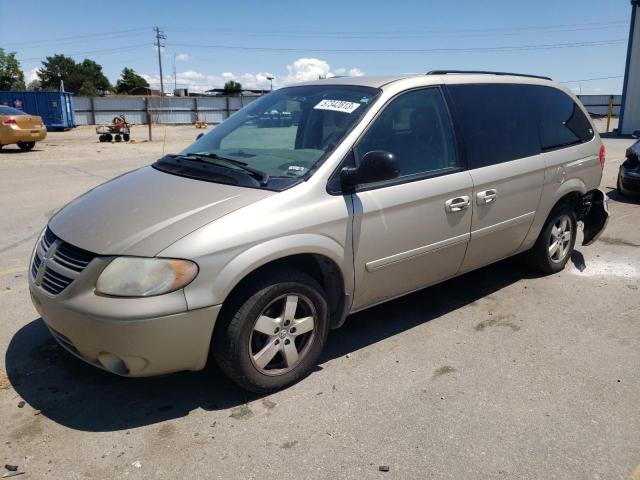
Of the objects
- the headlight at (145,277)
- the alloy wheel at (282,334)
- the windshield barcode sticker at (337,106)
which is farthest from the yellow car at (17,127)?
the alloy wheel at (282,334)

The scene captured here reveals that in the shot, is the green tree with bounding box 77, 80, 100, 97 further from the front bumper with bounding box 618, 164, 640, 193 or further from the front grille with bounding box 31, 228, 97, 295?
the front grille with bounding box 31, 228, 97, 295

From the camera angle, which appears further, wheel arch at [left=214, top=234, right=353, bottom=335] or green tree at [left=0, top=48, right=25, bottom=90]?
green tree at [left=0, top=48, right=25, bottom=90]

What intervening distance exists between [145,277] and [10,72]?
285ft

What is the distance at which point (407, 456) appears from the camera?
8.63ft

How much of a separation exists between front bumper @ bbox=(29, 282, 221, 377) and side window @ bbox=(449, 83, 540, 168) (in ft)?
7.54

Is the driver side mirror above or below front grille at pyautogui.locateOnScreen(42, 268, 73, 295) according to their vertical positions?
above

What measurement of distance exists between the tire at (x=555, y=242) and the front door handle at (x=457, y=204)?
1416mm

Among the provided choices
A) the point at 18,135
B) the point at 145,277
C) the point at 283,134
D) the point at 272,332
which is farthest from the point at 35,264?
the point at 18,135

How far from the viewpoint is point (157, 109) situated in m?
39.7

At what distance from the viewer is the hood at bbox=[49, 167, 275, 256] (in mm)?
2756

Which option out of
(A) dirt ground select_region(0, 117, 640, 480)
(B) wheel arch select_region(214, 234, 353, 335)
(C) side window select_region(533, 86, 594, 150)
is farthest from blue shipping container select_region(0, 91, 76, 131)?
(B) wheel arch select_region(214, 234, 353, 335)

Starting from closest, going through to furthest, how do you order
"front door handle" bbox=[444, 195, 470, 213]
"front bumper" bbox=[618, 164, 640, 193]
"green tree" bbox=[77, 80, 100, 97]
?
"front door handle" bbox=[444, 195, 470, 213], "front bumper" bbox=[618, 164, 640, 193], "green tree" bbox=[77, 80, 100, 97]

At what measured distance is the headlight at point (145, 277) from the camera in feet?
8.68

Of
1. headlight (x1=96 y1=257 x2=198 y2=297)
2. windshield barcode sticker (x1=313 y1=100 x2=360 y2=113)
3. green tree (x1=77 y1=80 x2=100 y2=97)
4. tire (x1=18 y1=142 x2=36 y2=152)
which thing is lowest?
tire (x1=18 y1=142 x2=36 y2=152)
